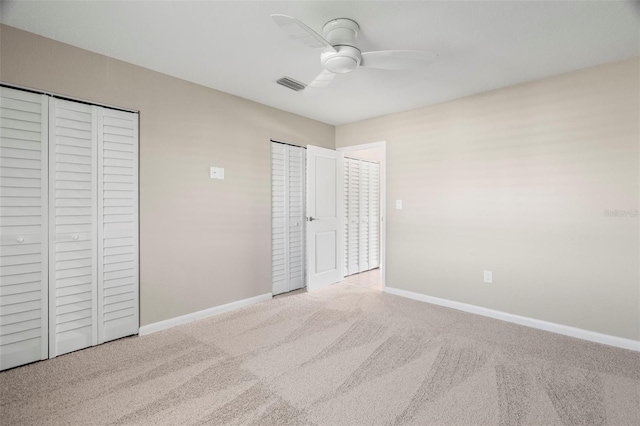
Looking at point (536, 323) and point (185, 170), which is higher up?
point (185, 170)

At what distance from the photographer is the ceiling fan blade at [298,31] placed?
1.54 meters

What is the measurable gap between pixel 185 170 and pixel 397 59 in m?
2.19

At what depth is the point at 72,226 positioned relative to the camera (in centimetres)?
239

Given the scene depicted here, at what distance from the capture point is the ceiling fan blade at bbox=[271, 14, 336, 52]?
60.6 inches

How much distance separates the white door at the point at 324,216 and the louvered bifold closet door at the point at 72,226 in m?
2.31

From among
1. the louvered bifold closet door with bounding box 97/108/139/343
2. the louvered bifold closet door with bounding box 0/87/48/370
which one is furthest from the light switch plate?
the louvered bifold closet door with bounding box 0/87/48/370

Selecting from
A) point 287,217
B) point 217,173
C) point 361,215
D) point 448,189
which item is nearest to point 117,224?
point 217,173

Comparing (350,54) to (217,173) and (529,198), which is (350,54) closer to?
(217,173)

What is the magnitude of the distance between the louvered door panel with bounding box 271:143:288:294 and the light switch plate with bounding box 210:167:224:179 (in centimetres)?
72

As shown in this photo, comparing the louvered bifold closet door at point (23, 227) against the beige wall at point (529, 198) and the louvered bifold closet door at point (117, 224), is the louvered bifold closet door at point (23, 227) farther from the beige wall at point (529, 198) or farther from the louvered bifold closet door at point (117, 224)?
the beige wall at point (529, 198)

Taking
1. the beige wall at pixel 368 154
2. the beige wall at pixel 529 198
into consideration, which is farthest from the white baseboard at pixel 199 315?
the beige wall at pixel 368 154

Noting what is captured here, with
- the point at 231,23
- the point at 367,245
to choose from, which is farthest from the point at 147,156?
the point at 367,245

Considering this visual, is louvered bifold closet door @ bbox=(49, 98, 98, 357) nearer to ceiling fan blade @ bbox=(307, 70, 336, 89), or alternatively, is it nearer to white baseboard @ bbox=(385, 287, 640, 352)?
ceiling fan blade @ bbox=(307, 70, 336, 89)

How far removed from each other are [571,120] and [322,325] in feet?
9.75
